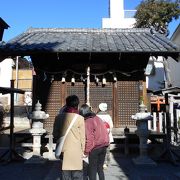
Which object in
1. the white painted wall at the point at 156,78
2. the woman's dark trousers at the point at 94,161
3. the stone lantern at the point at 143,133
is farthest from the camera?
the white painted wall at the point at 156,78

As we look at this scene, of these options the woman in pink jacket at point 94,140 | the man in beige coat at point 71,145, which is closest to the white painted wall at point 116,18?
the woman in pink jacket at point 94,140

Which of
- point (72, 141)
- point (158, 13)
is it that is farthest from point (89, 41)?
point (158, 13)

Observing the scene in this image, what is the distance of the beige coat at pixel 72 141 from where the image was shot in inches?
241

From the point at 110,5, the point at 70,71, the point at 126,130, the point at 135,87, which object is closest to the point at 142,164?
the point at 126,130

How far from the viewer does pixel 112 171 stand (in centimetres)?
1023

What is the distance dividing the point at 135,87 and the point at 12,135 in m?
5.00

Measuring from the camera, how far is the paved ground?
9414 mm

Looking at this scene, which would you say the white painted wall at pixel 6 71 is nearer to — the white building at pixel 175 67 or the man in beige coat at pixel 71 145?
the white building at pixel 175 67

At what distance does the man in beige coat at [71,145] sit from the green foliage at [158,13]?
82.0 feet

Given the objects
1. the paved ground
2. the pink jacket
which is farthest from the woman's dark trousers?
the paved ground

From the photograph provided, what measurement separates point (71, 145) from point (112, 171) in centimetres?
440

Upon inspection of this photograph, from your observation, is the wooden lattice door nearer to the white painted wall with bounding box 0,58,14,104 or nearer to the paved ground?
the paved ground

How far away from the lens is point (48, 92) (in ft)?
47.0

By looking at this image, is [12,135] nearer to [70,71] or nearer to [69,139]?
[70,71]
